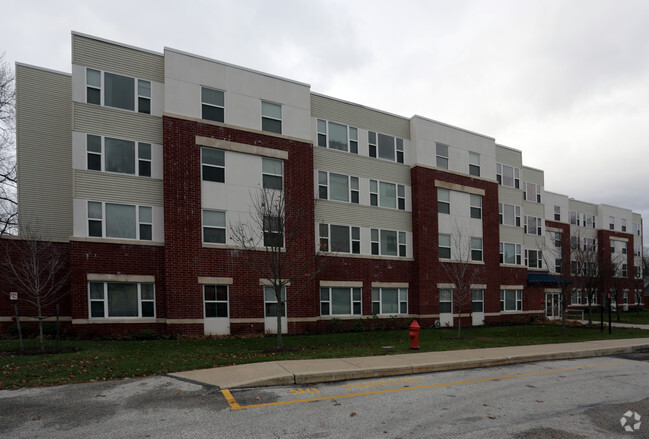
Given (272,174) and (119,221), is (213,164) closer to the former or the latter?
(272,174)

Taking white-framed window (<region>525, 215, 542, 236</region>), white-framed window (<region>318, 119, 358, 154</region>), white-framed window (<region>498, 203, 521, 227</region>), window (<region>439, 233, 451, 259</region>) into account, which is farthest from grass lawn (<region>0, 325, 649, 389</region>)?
white-framed window (<region>525, 215, 542, 236</region>)

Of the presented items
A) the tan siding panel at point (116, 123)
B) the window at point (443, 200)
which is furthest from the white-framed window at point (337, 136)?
the tan siding panel at point (116, 123)

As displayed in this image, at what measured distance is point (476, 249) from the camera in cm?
2848

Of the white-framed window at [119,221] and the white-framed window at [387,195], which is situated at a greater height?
the white-framed window at [387,195]

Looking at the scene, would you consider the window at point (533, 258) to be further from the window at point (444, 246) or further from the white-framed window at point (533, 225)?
the window at point (444, 246)

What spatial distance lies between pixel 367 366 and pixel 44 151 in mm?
18225

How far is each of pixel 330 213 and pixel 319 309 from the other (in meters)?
5.20

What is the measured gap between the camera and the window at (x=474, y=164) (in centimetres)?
2880

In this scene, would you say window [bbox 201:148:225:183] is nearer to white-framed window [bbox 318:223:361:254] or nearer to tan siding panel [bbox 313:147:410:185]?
tan siding panel [bbox 313:147:410:185]

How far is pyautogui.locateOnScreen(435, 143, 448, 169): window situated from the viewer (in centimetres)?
2714

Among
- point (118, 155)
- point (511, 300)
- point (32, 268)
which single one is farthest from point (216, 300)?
point (511, 300)

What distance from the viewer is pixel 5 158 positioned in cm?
2420

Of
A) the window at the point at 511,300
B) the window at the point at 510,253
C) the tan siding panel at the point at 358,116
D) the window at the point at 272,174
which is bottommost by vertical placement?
the window at the point at 511,300

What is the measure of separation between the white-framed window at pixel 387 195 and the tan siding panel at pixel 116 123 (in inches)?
474
